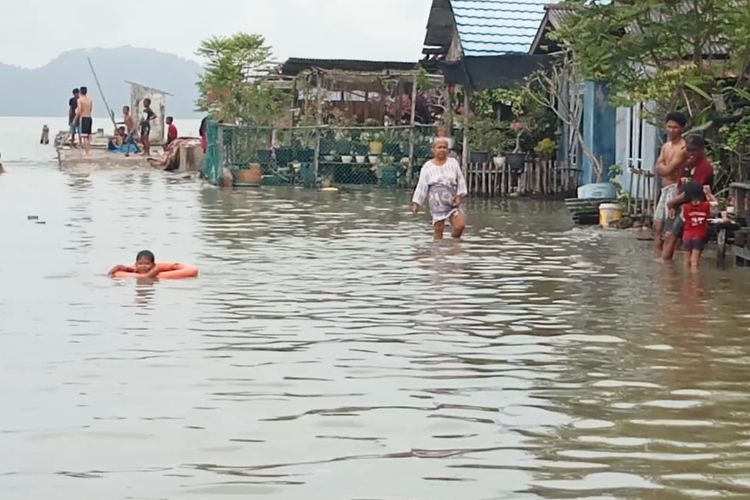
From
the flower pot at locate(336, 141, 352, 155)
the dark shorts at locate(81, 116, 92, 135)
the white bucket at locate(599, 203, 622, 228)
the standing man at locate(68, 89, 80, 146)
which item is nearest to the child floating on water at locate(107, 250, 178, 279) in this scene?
the white bucket at locate(599, 203, 622, 228)

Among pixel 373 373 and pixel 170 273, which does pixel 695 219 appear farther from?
pixel 373 373

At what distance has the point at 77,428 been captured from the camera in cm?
741

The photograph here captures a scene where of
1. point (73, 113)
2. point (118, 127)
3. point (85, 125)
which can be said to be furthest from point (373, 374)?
point (118, 127)

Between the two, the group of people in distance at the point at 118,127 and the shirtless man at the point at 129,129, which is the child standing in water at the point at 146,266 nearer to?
the group of people in distance at the point at 118,127

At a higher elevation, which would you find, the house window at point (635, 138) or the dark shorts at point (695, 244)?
the house window at point (635, 138)

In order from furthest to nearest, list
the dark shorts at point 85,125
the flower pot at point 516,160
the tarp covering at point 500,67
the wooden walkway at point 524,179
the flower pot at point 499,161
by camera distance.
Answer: the dark shorts at point 85,125
the flower pot at point 499,161
the flower pot at point 516,160
the wooden walkway at point 524,179
the tarp covering at point 500,67

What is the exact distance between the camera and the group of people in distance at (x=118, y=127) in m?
39.4

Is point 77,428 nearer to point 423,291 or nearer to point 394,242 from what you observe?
point 423,291

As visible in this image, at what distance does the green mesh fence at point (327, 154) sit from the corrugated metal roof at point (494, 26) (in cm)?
269

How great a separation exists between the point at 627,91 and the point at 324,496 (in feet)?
44.4

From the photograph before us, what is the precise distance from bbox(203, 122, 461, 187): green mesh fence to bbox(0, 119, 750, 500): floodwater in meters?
13.4

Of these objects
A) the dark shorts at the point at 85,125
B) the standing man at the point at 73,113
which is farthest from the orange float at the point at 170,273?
the standing man at the point at 73,113

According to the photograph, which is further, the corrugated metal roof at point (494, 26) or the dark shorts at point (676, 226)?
the corrugated metal roof at point (494, 26)

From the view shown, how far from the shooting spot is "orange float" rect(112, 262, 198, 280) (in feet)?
45.9
